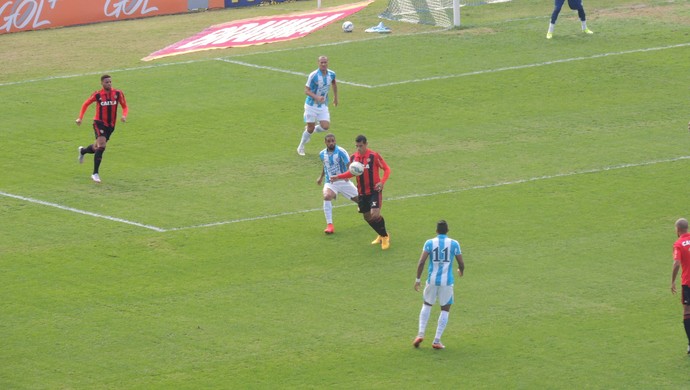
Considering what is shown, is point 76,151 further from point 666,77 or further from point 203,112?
point 666,77

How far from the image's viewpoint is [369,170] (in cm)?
2327

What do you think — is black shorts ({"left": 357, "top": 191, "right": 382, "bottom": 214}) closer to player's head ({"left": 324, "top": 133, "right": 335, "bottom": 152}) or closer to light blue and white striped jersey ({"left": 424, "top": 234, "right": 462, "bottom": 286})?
player's head ({"left": 324, "top": 133, "right": 335, "bottom": 152})

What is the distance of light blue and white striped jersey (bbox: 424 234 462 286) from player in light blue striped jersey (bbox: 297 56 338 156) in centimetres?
1156

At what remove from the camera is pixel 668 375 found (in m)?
18.0

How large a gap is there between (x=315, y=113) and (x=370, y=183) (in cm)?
716

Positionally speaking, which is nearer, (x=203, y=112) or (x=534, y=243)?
(x=534, y=243)

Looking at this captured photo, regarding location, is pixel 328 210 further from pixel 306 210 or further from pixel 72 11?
pixel 72 11

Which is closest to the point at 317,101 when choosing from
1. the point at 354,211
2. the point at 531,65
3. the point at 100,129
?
the point at 354,211

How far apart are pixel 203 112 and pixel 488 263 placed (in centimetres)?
1353

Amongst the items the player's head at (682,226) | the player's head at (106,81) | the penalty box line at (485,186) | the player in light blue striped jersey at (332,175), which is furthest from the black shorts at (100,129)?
the player's head at (682,226)

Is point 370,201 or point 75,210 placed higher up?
point 370,201

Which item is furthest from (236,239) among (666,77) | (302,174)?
(666,77)

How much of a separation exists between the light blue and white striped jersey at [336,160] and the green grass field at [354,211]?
1342 millimetres

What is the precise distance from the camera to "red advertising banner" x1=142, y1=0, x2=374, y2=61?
41781 mm
